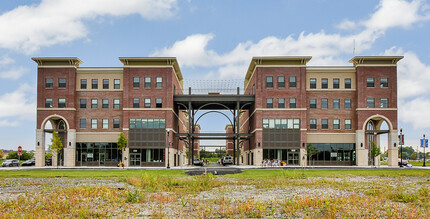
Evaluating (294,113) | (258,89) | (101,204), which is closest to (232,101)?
(258,89)

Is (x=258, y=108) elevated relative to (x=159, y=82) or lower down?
lower down

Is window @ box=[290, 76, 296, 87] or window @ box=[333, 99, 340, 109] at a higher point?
window @ box=[290, 76, 296, 87]

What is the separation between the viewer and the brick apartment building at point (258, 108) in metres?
64.4

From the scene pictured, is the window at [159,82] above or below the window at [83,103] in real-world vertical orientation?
above

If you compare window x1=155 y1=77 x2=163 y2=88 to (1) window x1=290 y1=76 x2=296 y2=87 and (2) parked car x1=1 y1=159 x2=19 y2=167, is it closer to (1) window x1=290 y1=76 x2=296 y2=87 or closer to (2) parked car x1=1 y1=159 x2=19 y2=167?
(1) window x1=290 y1=76 x2=296 y2=87

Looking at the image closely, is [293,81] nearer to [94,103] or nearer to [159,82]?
[159,82]

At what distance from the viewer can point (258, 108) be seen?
65.0 meters

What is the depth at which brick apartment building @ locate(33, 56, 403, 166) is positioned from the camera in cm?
6438

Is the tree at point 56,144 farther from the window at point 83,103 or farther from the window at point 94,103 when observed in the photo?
the window at point 94,103

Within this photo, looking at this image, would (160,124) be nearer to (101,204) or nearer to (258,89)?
(258,89)

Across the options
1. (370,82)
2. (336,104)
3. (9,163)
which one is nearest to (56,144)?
(9,163)

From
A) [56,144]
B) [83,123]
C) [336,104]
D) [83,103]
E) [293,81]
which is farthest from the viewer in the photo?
[336,104]

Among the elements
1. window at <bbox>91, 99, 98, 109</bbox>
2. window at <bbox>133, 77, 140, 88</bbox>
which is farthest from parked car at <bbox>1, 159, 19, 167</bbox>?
window at <bbox>133, 77, 140, 88</bbox>

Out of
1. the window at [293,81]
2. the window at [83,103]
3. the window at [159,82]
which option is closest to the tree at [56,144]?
the window at [83,103]
